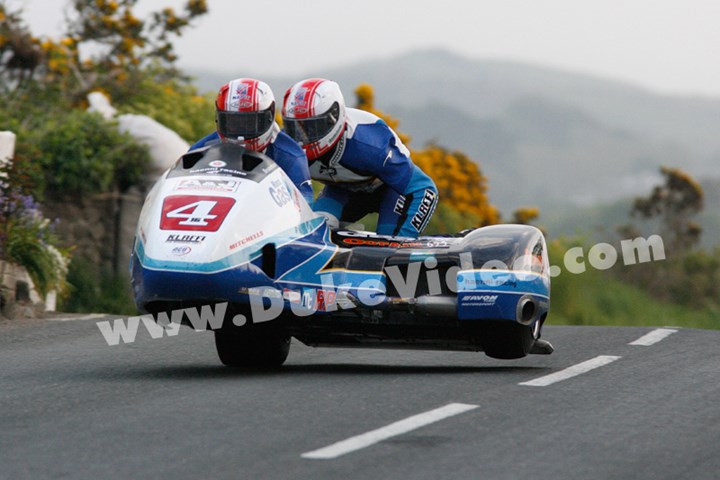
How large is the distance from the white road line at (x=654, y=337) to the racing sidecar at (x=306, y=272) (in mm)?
2237

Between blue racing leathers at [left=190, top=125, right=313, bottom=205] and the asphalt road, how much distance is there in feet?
4.32

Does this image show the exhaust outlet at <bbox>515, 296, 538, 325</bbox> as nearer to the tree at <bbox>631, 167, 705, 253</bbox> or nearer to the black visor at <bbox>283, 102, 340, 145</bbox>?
the black visor at <bbox>283, 102, 340, 145</bbox>

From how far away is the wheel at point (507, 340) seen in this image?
29.7ft

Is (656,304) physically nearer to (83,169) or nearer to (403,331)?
(83,169)

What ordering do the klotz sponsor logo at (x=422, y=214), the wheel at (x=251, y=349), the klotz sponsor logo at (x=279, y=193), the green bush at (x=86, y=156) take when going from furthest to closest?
the green bush at (x=86, y=156), the klotz sponsor logo at (x=422, y=214), the wheel at (x=251, y=349), the klotz sponsor logo at (x=279, y=193)

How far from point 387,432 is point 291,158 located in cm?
329

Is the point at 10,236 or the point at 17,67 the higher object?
the point at 17,67

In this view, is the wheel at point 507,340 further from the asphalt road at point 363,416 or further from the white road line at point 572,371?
the white road line at point 572,371

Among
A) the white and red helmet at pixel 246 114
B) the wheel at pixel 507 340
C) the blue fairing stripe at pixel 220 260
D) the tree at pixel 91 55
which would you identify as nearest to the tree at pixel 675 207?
the tree at pixel 91 55

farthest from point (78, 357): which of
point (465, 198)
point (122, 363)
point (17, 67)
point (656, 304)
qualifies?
point (656, 304)

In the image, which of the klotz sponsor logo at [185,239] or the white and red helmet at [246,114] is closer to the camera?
the klotz sponsor logo at [185,239]

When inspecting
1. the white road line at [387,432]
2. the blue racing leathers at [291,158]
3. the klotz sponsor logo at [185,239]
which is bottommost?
the white road line at [387,432]

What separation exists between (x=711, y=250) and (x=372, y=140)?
984 inches

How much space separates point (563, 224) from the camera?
111875 millimetres
